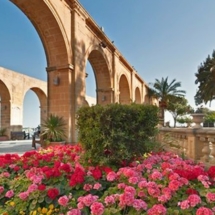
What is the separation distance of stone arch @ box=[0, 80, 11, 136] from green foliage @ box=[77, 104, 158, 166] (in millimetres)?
14574

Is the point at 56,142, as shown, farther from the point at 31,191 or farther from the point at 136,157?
the point at 31,191

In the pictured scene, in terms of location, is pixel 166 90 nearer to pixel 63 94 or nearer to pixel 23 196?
pixel 63 94

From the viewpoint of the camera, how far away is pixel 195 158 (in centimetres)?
443

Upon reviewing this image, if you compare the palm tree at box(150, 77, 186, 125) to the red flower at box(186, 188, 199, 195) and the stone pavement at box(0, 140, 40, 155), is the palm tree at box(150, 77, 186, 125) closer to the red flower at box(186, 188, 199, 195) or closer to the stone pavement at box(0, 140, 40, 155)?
the stone pavement at box(0, 140, 40, 155)

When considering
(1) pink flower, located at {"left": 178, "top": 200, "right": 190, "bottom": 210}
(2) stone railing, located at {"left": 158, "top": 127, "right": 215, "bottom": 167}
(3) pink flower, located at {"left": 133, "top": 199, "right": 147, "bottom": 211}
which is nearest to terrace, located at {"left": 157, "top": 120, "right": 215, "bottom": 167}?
(2) stone railing, located at {"left": 158, "top": 127, "right": 215, "bottom": 167}

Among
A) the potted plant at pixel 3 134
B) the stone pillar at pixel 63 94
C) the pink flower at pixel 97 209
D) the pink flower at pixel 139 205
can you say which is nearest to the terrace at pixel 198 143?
the pink flower at pixel 139 205

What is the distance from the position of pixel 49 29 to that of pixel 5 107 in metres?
10.1

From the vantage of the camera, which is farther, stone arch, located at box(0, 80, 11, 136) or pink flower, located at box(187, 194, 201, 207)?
stone arch, located at box(0, 80, 11, 136)

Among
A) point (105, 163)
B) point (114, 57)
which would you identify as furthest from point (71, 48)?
point (105, 163)

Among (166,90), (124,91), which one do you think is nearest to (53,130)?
(124,91)

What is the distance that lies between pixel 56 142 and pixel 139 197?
6369 millimetres

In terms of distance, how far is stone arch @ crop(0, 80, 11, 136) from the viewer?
52.5 ft

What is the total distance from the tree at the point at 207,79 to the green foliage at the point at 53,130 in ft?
74.6

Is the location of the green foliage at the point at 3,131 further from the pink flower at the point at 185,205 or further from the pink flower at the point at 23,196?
the pink flower at the point at 185,205
